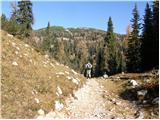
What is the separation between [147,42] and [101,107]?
Answer: 122 ft

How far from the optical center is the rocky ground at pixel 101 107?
17453mm

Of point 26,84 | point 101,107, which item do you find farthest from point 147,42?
point 26,84

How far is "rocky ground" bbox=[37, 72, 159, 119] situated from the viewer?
17.5 metres

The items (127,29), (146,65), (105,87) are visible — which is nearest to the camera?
(105,87)

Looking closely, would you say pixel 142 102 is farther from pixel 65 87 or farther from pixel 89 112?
pixel 65 87

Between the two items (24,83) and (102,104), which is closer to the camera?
(24,83)

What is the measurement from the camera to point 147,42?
55.2 metres

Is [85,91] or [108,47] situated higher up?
[108,47]

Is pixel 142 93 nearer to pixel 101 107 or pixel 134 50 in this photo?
pixel 101 107

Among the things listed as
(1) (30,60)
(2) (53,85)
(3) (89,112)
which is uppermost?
(1) (30,60)

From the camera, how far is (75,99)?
2105 centimetres

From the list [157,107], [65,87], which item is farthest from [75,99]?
[157,107]

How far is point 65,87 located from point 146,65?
3448cm

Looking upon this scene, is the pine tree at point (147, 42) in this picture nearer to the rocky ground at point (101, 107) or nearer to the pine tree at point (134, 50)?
the pine tree at point (134, 50)
